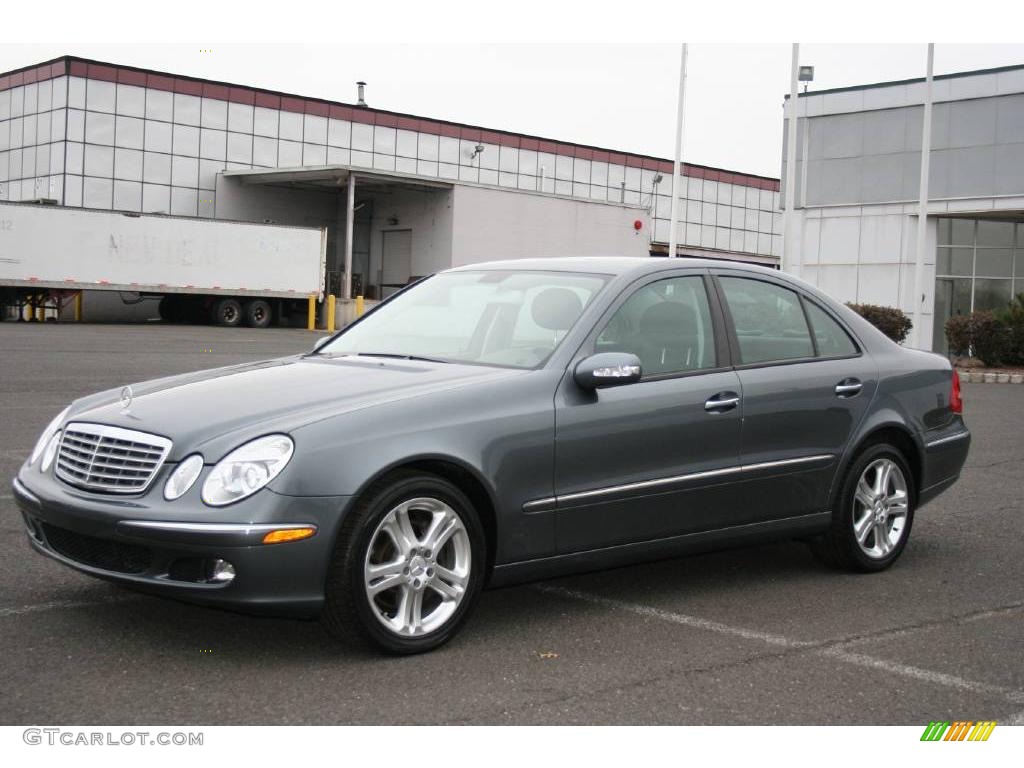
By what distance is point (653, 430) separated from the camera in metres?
5.38

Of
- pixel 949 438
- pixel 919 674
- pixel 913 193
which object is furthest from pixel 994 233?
pixel 919 674

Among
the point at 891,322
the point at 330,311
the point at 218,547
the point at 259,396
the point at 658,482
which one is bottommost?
the point at 218,547

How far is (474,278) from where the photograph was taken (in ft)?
20.2

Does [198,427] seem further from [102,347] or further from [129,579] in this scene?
[102,347]

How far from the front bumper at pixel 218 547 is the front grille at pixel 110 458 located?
0.28ft

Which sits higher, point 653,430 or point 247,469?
point 653,430

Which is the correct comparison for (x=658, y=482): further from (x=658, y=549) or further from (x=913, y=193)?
(x=913, y=193)

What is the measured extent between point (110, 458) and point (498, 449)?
1.44m

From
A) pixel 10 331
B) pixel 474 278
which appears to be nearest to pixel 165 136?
pixel 10 331

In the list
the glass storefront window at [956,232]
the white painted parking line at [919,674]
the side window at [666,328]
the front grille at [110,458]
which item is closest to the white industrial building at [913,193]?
the glass storefront window at [956,232]

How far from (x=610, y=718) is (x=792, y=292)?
304 cm

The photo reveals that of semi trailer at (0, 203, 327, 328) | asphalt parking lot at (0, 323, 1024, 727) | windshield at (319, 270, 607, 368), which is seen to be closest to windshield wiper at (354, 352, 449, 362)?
windshield at (319, 270, 607, 368)

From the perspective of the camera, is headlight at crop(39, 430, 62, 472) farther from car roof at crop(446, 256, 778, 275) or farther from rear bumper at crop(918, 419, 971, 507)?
rear bumper at crop(918, 419, 971, 507)

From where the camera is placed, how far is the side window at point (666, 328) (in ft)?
18.2
